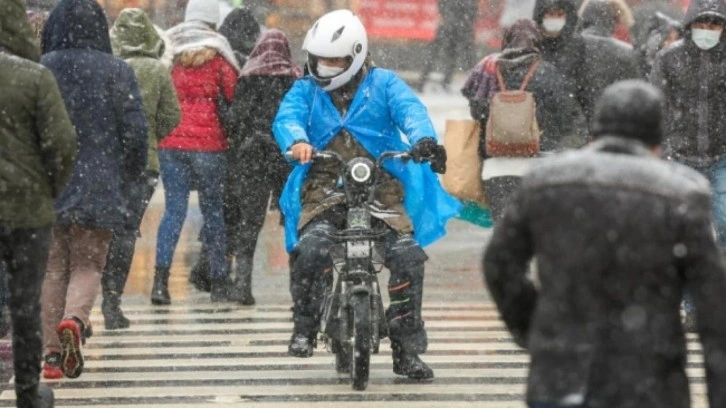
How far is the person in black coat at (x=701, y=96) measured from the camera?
36.9 feet

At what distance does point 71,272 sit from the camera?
9.91m

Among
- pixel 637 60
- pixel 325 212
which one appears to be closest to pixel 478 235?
pixel 637 60

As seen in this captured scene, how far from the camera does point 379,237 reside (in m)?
9.39

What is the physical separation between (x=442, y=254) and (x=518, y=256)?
10040 mm

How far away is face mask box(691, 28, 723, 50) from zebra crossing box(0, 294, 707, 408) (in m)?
1.71

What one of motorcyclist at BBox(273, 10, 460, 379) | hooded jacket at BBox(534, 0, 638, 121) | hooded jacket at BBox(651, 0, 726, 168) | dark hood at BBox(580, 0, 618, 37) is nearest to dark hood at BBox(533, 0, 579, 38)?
hooded jacket at BBox(534, 0, 638, 121)

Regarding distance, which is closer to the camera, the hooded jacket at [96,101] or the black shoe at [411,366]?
the black shoe at [411,366]

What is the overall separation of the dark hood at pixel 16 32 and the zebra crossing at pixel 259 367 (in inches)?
69.7

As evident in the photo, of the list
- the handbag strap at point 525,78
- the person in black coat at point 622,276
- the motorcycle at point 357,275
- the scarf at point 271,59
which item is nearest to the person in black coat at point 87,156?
the motorcycle at point 357,275

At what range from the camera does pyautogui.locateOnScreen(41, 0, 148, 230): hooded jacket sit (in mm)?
9945

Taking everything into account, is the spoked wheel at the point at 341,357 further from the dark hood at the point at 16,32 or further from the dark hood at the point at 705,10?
the dark hood at the point at 705,10

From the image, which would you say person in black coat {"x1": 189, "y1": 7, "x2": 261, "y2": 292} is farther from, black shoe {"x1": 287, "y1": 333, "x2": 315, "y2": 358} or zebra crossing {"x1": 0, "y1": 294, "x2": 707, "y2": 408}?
black shoe {"x1": 287, "y1": 333, "x2": 315, "y2": 358}

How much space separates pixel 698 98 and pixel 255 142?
2830mm

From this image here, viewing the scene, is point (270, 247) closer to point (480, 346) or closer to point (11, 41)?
point (480, 346)
